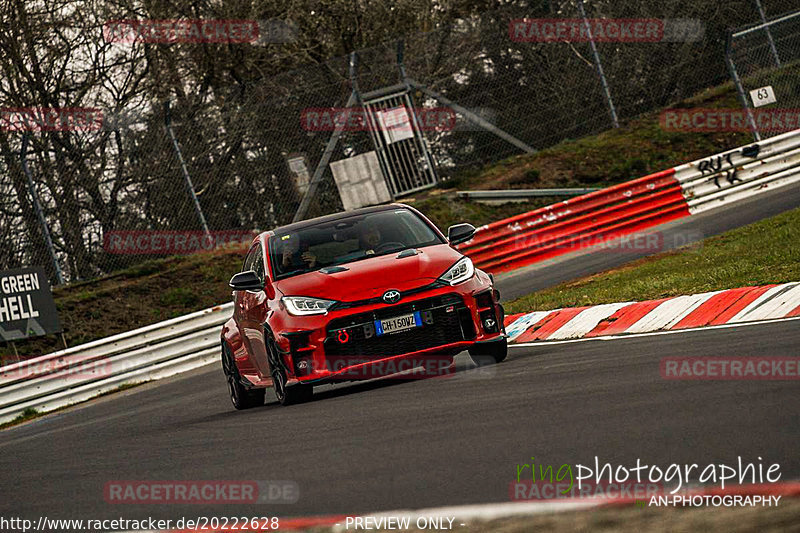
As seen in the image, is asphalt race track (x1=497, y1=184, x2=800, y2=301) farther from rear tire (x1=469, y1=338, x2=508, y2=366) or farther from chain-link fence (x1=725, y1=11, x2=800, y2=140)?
rear tire (x1=469, y1=338, x2=508, y2=366)

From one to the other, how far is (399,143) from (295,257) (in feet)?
42.4

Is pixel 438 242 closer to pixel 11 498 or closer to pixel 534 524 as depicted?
pixel 11 498

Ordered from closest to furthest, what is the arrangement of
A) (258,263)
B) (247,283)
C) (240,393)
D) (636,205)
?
1. (247,283)
2. (258,263)
3. (240,393)
4. (636,205)

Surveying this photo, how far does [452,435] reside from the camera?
6.33 m

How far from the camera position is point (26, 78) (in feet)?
81.2

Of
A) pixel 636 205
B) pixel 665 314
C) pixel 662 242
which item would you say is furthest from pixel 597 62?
pixel 665 314

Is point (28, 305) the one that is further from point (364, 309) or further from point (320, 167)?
point (364, 309)

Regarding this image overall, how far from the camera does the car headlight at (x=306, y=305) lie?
9.27 meters

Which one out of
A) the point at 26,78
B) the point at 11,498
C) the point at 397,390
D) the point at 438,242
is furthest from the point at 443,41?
the point at 11,498

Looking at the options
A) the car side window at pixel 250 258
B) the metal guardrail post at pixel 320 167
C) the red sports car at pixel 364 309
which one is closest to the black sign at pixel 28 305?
the metal guardrail post at pixel 320 167

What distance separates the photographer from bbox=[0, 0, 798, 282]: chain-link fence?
2064cm

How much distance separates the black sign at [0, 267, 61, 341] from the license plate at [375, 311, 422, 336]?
1022 cm

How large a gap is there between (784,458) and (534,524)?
3.58 feet

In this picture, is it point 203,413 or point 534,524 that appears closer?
point 534,524
